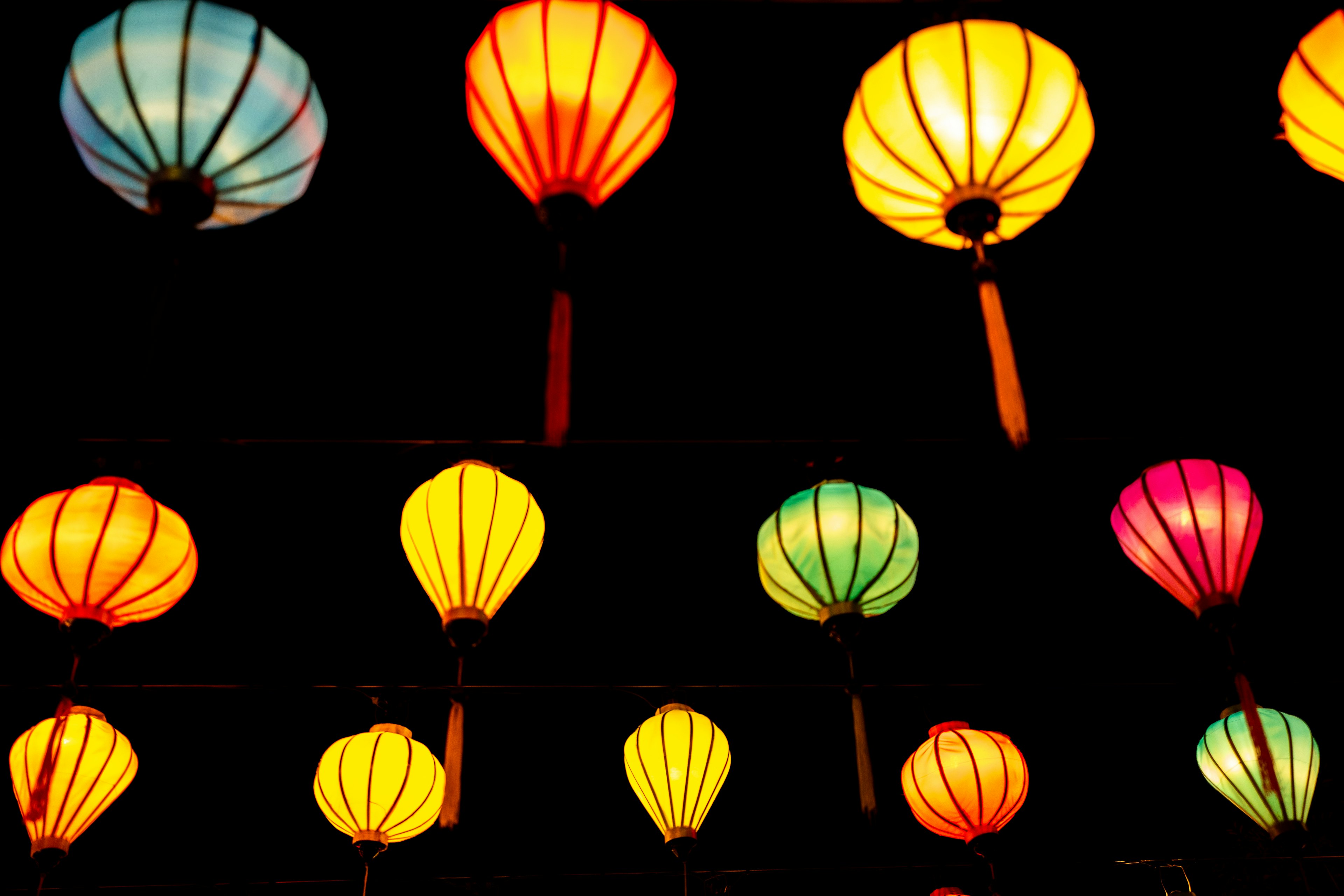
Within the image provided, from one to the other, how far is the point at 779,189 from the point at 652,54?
1.88 m

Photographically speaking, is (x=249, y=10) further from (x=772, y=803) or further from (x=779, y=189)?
(x=772, y=803)

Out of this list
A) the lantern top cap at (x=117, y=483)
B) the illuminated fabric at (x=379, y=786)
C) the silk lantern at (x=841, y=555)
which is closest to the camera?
the silk lantern at (x=841, y=555)

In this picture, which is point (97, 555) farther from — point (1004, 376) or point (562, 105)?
point (1004, 376)

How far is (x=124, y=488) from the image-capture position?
373cm

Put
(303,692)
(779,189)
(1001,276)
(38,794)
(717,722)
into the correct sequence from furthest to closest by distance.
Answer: (717,722) < (303,692) < (1001,276) < (779,189) < (38,794)

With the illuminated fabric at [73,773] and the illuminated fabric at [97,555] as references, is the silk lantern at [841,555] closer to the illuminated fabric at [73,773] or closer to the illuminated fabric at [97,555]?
the illuminated fabric at [97,555]

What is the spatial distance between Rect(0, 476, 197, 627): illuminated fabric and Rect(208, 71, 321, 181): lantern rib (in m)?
1.69

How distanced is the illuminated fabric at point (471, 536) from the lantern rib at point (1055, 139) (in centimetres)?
199

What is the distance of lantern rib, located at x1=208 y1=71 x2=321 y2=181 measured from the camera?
7.80 feet

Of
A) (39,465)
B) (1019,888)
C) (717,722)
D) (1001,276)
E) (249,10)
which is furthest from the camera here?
(717,722)

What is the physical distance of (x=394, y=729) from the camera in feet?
15.9

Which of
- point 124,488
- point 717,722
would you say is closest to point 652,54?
point 124,488

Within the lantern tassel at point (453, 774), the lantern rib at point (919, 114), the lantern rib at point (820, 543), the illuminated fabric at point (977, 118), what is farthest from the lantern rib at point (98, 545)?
the lantern rib at point (919, 114)

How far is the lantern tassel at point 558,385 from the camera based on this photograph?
2361 millimetres
